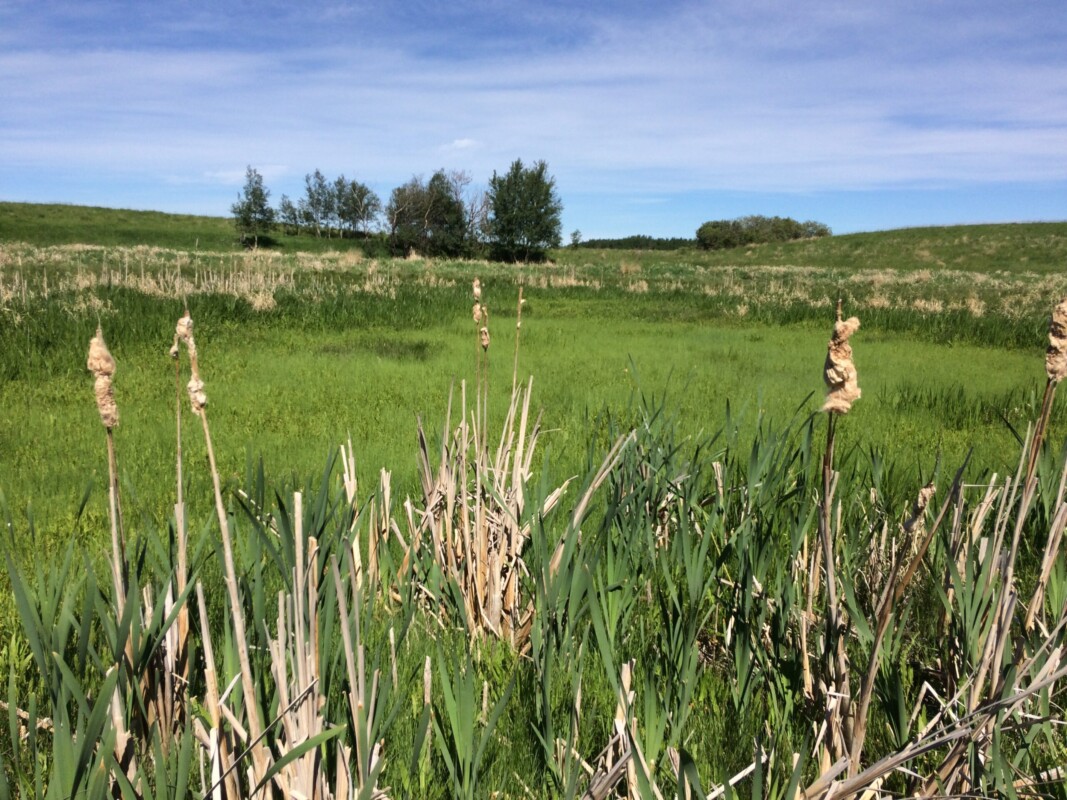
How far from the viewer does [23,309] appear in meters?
8.87

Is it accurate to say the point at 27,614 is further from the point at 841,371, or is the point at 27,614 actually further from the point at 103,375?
the point at 841,371

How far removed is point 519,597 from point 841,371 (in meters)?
1.87

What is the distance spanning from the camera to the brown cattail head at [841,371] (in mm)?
849

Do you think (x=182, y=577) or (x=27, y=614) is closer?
(x=27, y=614)

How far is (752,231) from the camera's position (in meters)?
82.1


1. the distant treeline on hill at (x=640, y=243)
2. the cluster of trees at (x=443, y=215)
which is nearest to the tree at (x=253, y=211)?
the cluster of trees at (x=443, y=215)

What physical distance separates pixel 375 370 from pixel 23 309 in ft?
15.8

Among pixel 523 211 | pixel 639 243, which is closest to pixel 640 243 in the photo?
pixel 639 243

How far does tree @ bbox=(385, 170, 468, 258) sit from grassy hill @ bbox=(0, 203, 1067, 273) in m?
4.48

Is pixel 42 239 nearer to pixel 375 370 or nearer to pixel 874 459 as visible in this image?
pixel 375 370

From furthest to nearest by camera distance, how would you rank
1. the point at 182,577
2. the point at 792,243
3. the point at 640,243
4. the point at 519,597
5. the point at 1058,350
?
1. the point at 640,243
2. the point at 792,243
3. the point at 519,597
4. the point at 182,577
5. the point at 1058,350

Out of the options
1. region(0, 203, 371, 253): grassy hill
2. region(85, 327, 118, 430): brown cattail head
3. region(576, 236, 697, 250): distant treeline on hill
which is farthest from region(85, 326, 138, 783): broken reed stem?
region(576, 236, 697, 250): distant treeline on hill

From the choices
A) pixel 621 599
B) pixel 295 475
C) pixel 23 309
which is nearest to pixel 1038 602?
pixel 621 599

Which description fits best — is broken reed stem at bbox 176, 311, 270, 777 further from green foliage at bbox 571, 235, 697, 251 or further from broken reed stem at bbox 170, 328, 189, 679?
green foliage at bbox 571, 235, 697, 251
